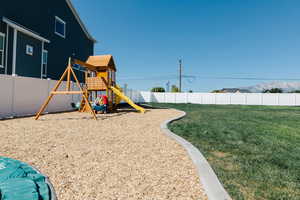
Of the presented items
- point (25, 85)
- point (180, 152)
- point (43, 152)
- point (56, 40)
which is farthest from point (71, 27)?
point (180, 152)

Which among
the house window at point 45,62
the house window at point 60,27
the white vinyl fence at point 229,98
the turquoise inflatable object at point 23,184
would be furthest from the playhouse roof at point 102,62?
the white vinyl fence at point 229,98

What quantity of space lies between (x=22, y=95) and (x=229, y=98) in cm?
2707

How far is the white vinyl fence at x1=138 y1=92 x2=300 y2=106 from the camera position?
26125mm

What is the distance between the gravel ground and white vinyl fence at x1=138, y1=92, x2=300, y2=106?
2108 cm

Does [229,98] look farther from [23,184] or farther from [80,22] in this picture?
[23,184]

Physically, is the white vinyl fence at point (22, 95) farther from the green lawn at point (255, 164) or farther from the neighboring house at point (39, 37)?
the green lawn at point (255, 164)

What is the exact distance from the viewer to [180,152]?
3.13m

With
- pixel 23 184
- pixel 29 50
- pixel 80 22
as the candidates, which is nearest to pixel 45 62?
pixel 29 50

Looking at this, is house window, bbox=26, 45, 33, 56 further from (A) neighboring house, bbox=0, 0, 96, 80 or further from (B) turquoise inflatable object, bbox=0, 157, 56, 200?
(B) turquoise inflatable object, bbox=0, 157, 56, 200

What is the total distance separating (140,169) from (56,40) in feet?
46.9

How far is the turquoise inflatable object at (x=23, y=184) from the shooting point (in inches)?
63.5

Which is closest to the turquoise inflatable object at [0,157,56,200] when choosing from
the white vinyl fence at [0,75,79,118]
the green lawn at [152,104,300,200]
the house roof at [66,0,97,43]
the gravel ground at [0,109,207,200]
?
the gravel ground at [0,109,207,200]

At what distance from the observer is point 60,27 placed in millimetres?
13805

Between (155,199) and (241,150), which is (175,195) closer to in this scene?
(155,199)
